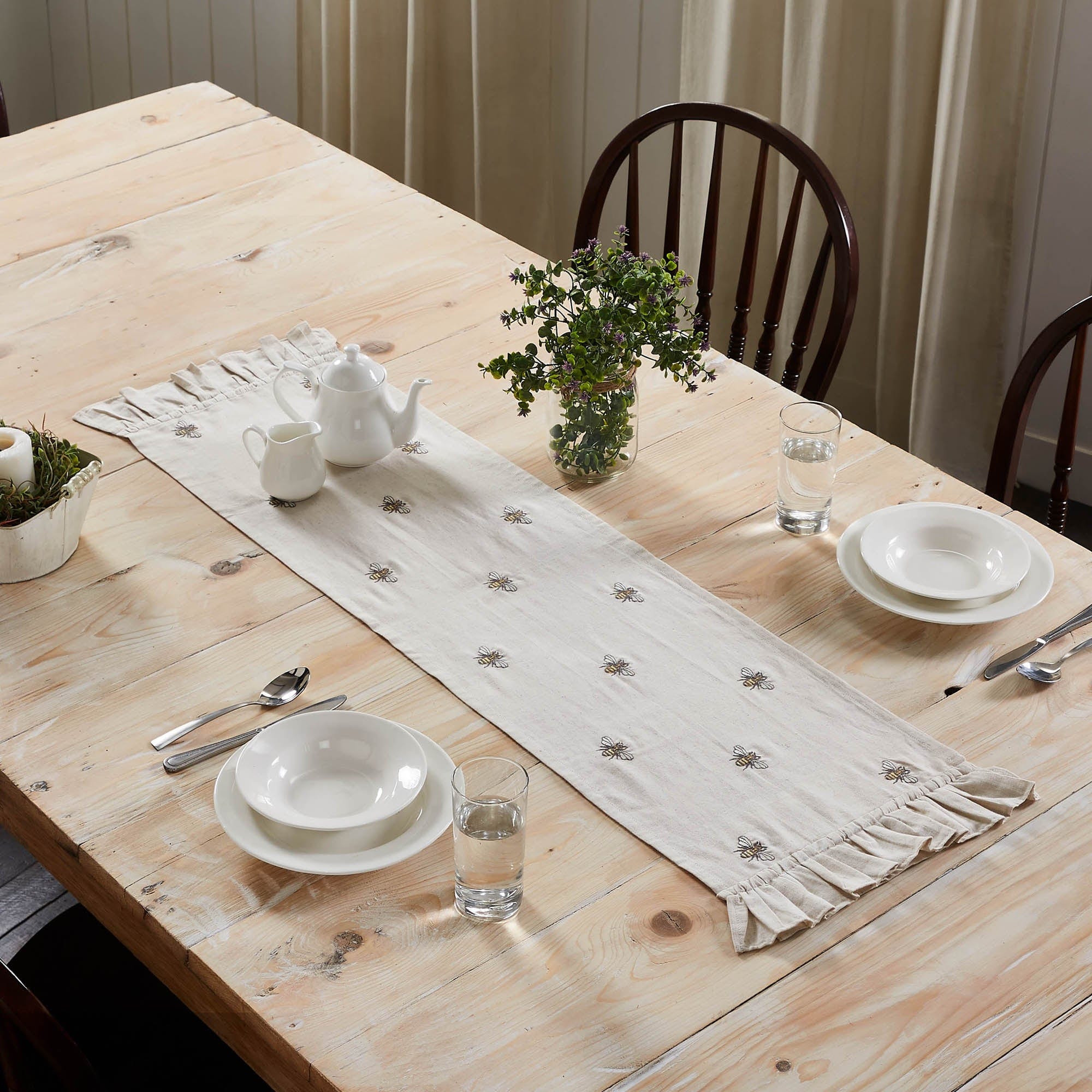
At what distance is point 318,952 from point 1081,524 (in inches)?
87.6

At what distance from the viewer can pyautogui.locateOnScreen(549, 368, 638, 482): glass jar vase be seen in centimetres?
150

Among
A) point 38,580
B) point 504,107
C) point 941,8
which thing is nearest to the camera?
point 38,580

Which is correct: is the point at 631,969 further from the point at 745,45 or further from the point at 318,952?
the point at 745,45

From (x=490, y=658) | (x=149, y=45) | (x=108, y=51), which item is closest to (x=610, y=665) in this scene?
(x=490, y=658)

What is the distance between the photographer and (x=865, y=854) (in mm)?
1115

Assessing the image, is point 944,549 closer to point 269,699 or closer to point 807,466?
point 807,466

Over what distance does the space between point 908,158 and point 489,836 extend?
1965 millimetres

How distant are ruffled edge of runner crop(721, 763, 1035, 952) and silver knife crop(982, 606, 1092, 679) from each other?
0.14 metres

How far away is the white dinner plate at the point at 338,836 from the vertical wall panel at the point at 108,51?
3158 mm

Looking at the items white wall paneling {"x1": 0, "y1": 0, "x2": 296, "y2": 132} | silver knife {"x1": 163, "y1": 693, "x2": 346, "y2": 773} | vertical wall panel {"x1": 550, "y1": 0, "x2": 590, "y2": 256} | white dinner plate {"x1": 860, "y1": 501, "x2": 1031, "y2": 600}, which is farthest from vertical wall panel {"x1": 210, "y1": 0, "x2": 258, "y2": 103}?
silver knife {"x1": 163, "y1": 693, "x2": 346, "y2": 773}

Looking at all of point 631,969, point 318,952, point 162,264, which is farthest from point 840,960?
point 162,264

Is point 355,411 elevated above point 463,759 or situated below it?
above

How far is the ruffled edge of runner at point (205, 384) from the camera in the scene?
5.43 ft

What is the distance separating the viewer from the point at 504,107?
3.15 metres
